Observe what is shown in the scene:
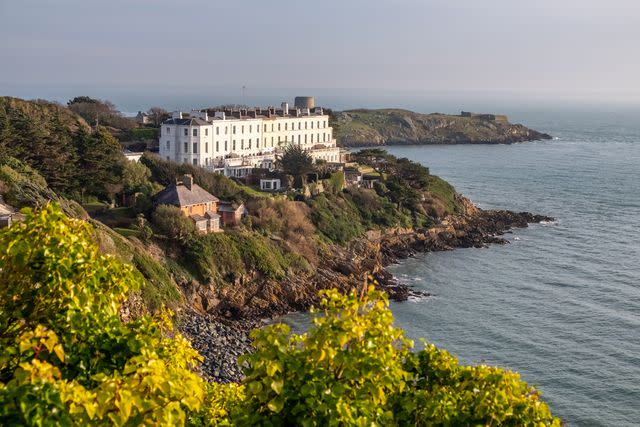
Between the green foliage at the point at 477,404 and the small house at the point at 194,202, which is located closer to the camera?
the green foliage at the point at 477,404

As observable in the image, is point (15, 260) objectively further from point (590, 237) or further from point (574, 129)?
point (574, 129)

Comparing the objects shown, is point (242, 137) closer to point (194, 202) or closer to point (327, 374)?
point (194, 202)

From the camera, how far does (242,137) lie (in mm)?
64625

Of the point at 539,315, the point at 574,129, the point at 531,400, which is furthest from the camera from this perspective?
the point at 574,129

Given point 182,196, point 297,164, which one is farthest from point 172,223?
point 297,164

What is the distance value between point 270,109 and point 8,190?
3899 cm

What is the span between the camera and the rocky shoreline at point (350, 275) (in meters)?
31.2

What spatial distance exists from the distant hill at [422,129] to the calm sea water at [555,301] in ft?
219

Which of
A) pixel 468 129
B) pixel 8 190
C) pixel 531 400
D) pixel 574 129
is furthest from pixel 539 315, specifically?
pixel 574 129

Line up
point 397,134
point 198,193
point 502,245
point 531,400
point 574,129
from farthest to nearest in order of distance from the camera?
point 574,129 → point 397,134 → point 502,245 → point 198,193 → point 531,400

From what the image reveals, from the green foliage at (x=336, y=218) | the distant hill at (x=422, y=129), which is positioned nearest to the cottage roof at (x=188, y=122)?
the green foliage at (x=336, y=218)

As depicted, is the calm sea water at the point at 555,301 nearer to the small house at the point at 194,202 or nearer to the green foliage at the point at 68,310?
the small house at the point at 194,202

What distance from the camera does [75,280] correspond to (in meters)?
8.27

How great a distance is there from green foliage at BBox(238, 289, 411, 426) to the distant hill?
133 metres
